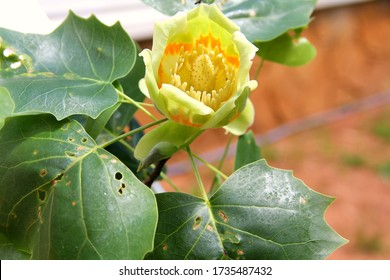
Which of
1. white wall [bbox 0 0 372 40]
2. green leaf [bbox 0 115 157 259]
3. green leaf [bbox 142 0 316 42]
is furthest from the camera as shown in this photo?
white wall [bbox 0 0 372 40]

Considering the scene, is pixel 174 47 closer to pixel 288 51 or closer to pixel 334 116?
pixel 288 51

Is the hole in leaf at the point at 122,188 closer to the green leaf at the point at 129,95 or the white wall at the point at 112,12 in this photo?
the green leaf at the point at 129,95

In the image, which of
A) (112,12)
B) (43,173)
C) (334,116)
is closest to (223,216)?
(43,173)

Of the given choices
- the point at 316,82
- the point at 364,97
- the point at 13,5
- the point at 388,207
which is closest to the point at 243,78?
the point at 13,5

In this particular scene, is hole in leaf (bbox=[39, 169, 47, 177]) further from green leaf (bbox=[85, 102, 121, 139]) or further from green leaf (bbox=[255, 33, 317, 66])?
green leaf (bbox=[255, 33, 317, 66])

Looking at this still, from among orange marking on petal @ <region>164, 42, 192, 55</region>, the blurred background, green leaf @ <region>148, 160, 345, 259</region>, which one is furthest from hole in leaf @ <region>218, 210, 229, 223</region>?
the blurred background

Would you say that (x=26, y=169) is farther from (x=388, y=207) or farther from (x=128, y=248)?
(x=388, y=207)
